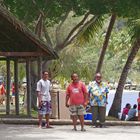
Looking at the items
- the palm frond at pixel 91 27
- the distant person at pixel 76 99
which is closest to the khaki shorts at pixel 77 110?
the distant person at pixel 76 99

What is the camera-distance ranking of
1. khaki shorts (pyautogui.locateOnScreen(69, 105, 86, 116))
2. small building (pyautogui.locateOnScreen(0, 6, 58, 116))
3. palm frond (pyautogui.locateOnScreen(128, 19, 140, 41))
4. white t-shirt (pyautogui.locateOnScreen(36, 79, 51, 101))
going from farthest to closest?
palm frond (pyautogui.locateOnScreen(128, 19, 140, 41)) < small building (pyautogui.locateOnScreen(0, 6, 58, 116)) < white t-shirt (pyautogui.locateOnScreen(36, 79, 51, 101)) < khaki shorts (pyautogui.locateOnScreen(69, 105, 86, 116))

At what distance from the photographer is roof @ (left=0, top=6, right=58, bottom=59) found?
16.6 metres

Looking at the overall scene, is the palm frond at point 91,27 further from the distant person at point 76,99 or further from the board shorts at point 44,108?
the distant person at point 76,99

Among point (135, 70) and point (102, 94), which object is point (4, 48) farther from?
point (135, 70)

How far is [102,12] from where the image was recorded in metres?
20.0

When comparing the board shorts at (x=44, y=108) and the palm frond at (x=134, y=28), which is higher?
the palm frond at (x=134, y=28)

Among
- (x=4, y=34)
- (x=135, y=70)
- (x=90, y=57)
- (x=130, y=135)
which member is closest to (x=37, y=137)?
(x=130, y=135)

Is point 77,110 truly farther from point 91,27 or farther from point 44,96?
point 91,27

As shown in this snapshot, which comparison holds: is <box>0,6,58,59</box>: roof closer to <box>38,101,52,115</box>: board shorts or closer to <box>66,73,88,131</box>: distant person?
<box>38,101,52,115</box>: board shorts

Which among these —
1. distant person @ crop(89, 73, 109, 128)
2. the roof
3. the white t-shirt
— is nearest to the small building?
the roof

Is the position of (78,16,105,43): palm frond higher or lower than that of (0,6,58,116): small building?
higher

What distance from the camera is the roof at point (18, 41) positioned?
54.5 feet

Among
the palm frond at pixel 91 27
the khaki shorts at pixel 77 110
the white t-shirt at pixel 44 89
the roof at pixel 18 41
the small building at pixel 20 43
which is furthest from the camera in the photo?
the palm frond at pixel 91 27

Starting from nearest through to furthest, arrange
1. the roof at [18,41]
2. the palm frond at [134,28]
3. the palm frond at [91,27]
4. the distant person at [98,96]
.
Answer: the distant person at [98,96], the roof at [18,41], the palm frond at [134,28], the palm frond at [91,27]
